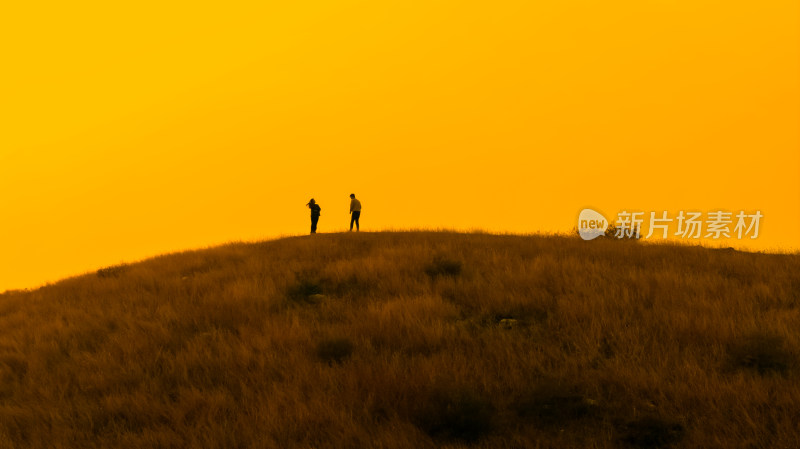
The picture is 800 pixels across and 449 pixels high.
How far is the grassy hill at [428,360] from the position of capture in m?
3.96

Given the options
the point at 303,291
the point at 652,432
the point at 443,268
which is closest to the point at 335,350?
the point at 303,291

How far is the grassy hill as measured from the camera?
3.96 m

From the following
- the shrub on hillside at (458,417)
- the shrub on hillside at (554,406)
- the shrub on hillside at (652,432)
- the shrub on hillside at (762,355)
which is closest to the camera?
the shrub on hillside at (652,432)

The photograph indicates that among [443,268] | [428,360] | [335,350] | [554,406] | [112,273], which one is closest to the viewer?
[554,406]

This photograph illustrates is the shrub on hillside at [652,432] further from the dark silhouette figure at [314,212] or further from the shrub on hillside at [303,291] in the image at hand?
the dark silhouette figure at [314,212]

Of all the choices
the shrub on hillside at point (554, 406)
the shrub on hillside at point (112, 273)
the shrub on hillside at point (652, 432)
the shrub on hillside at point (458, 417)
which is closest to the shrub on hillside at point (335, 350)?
the shrub on hillside at point (458, 417)

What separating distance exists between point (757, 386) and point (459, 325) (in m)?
2.95

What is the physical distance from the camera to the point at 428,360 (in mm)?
5023

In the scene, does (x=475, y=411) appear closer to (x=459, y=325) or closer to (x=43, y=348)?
(x=459, y=325)

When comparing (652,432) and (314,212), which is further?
(314,212)

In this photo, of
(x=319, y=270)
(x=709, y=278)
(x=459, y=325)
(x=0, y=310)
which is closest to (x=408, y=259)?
(x=319, y=270)

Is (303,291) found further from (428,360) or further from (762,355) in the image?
(762,355)

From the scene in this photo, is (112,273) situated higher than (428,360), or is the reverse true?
(112,273)

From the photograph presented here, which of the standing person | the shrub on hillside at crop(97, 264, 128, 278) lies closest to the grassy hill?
the shrub on hillside at crop(97, 264, 128, 278)
